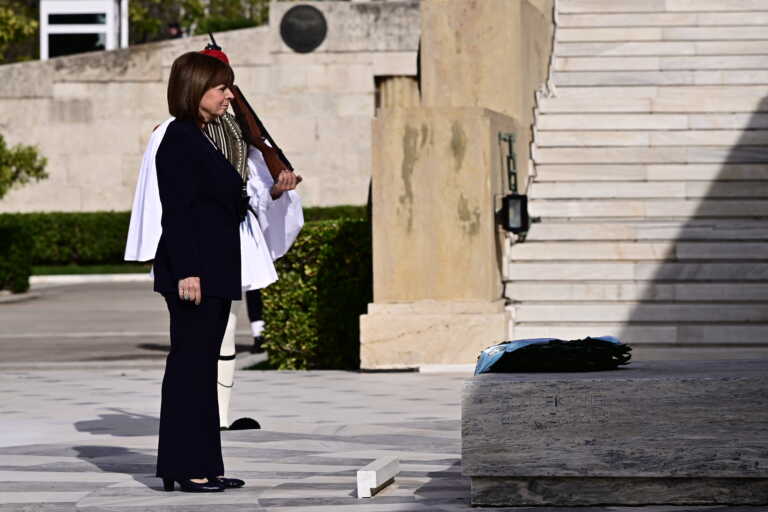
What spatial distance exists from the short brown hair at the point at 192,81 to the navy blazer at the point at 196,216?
0.23 ft

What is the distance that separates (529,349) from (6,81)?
28.9 meters

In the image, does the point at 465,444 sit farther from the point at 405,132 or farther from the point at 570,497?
the point at 405,132

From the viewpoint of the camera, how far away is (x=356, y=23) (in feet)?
109

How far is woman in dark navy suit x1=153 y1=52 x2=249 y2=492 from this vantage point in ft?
23.9

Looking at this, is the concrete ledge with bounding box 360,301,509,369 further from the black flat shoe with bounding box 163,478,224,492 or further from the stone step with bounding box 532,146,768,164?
the black flat shoe with bounding box 163,478,224,492

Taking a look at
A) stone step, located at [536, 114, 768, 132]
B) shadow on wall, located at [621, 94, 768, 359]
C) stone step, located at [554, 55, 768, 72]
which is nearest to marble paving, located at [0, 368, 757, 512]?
shadow on wall, located at [621, 94, 768, 359]

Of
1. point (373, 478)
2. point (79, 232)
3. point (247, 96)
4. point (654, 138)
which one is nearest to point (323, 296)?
point (654, 138)

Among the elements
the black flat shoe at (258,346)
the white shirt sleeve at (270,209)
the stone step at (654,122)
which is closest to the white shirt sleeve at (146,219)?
the white shirt sleeve at (270,209)

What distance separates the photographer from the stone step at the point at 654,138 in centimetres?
1698

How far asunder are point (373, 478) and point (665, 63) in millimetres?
12651

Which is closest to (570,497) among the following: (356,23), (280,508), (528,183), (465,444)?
(465,444)

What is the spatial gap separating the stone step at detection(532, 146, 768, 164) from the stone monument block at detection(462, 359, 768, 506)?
10290 mm

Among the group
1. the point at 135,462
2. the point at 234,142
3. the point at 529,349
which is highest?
the point at 234,142

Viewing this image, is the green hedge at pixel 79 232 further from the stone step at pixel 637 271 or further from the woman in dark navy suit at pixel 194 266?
the woman in dark navy suit at pixel 194 266
